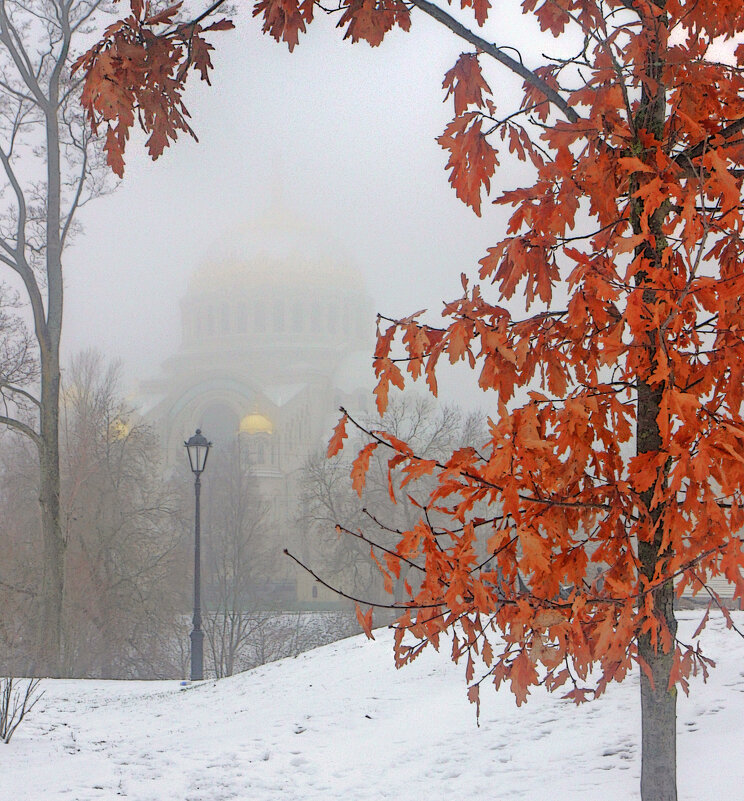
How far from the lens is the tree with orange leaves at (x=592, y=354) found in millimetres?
2283

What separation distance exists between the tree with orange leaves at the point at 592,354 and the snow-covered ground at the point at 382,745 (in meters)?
1.96

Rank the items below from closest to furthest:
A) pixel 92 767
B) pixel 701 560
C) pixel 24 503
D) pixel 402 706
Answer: pixel 701 560, pixel 92 767, pixel 402 706, pixel 24 503

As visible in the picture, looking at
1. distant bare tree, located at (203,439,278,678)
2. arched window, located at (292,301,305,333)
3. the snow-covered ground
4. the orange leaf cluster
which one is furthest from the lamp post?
arched window, located at (292,301,305,333)

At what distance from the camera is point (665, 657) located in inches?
110

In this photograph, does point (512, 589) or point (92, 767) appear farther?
point (92, 767)

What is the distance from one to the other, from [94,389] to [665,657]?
27617 mm

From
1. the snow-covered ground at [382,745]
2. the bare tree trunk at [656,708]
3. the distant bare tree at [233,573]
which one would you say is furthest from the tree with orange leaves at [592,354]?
A: the distant bare tree at [233,573]

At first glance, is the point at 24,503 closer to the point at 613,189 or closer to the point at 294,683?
the point at 294,683

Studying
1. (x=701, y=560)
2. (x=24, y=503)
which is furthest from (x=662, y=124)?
(x=24, y=503)

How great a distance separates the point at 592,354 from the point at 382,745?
391cm

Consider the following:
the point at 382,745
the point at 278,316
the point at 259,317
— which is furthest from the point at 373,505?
the point at 259,317

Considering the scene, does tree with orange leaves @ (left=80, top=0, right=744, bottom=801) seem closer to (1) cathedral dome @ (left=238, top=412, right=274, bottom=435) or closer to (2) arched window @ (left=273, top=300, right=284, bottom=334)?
(1) cathedral dome @ (left=238, top=412, right=274, bottom=435)

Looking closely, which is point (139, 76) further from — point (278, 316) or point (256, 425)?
point (278, 316)

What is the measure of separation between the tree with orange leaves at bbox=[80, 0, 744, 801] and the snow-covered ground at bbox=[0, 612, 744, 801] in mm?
1957
